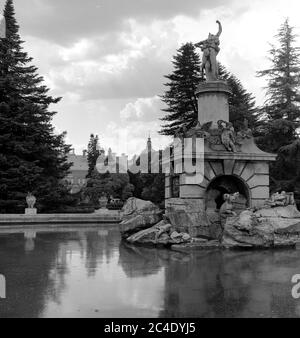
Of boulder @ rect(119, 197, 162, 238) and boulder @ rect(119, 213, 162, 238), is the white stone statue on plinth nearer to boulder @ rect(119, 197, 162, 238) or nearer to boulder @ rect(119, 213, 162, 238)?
boulder @ rect(119, 197, 162, 238)

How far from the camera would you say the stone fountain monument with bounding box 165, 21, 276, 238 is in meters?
14.6

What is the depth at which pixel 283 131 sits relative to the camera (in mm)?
32062

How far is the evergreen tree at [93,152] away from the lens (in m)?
72.2

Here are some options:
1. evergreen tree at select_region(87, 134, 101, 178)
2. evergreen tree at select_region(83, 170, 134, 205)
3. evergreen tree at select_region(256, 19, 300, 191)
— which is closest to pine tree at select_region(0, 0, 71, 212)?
evergreen tree at select_region(83, 170, 134, 205)

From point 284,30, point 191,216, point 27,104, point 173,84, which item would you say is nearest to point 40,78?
point 27,104

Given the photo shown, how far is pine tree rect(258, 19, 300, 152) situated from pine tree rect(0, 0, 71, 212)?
18120 millimetres

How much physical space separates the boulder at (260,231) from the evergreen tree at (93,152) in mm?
57527

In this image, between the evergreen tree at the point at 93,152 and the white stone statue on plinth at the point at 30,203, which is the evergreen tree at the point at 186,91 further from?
the evergreen tree at the point at 93,152

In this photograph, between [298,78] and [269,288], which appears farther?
[298,78]

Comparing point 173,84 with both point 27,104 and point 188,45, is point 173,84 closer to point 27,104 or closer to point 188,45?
point 188,45

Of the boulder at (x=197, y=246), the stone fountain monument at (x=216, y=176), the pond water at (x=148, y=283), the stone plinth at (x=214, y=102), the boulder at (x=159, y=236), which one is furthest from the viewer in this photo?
the stone plinth at (x=214, y=102)

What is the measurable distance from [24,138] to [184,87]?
17724 millimetres

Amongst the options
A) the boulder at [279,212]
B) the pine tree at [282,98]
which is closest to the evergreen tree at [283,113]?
the pine tree at [282,98]
